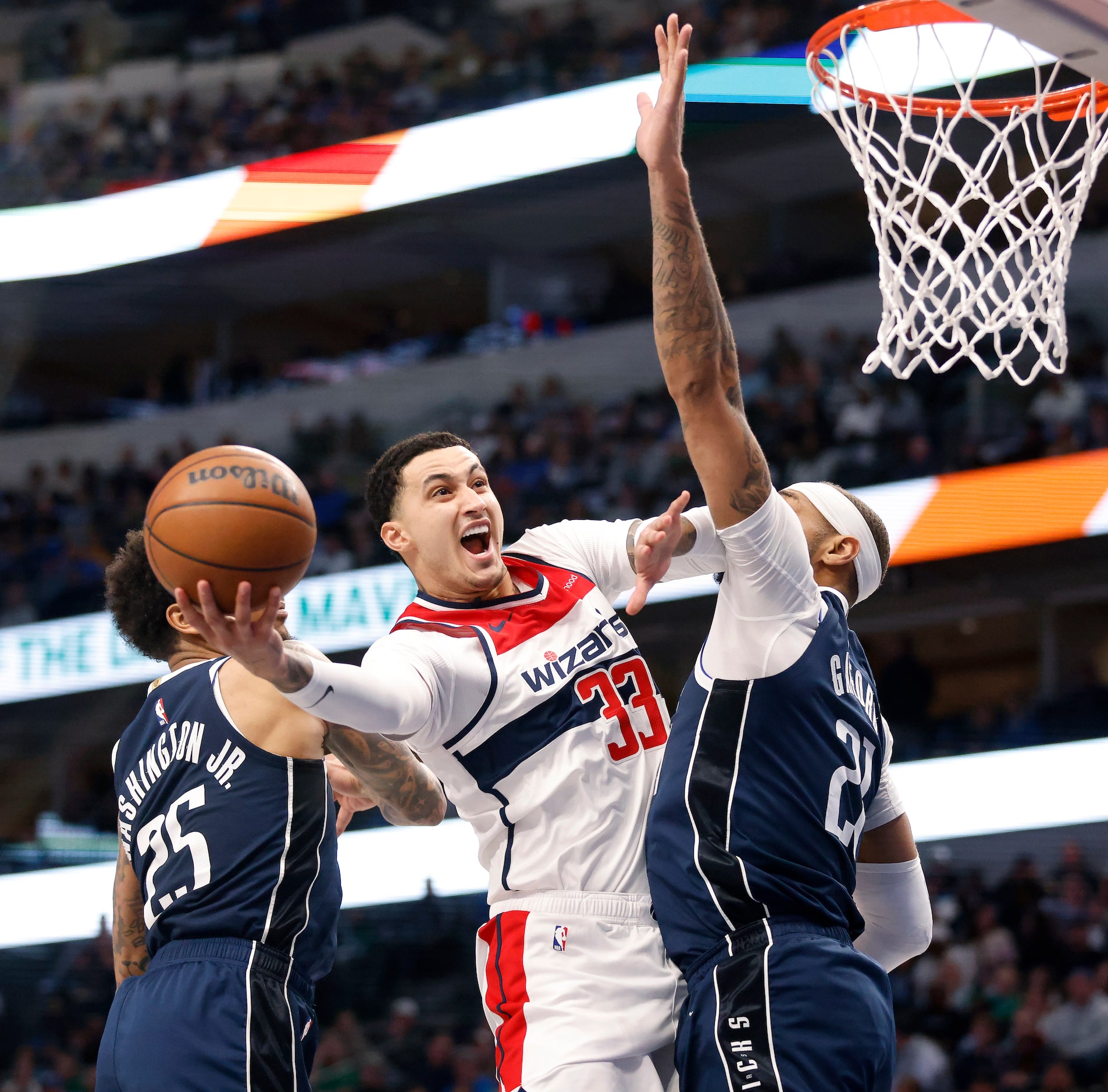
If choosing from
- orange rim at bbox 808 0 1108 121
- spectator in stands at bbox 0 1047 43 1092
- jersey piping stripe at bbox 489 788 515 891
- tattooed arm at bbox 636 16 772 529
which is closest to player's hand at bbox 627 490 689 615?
tattooed arm at bbox 636 16 772 529

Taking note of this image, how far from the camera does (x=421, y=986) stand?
1096 cm

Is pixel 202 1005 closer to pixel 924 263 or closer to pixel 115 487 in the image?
pixel 924 263

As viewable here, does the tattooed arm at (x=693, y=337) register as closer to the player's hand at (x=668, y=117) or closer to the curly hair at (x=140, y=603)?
the player's hand at (x=668, y=117)

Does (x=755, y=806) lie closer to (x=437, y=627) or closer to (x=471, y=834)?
(x=437, y=627)

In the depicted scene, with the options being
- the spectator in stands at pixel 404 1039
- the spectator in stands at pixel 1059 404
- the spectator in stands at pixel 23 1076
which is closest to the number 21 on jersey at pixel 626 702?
the spectator in stands at pixel 404 1039

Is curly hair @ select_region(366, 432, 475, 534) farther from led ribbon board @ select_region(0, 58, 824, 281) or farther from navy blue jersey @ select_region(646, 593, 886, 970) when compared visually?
led ribbon board @ select_region(0, 58, 824, 281)

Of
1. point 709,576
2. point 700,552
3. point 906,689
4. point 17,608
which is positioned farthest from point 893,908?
point 17,608

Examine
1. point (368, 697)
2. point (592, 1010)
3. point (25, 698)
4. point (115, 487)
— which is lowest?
point (592, 1010)

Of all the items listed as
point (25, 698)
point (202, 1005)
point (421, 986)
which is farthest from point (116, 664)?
point (202, 1005)

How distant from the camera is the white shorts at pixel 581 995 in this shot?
305 centimetres

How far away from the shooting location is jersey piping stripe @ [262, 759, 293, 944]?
3389mm

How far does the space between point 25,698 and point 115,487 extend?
94.3 inches

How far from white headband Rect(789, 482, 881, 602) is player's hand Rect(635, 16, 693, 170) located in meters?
0.87

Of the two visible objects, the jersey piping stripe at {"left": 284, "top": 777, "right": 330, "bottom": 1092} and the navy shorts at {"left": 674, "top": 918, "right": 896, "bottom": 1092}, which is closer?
the navy shorts at {"left": 674, "top": 918, "right": 896, "bottom": 1092}
